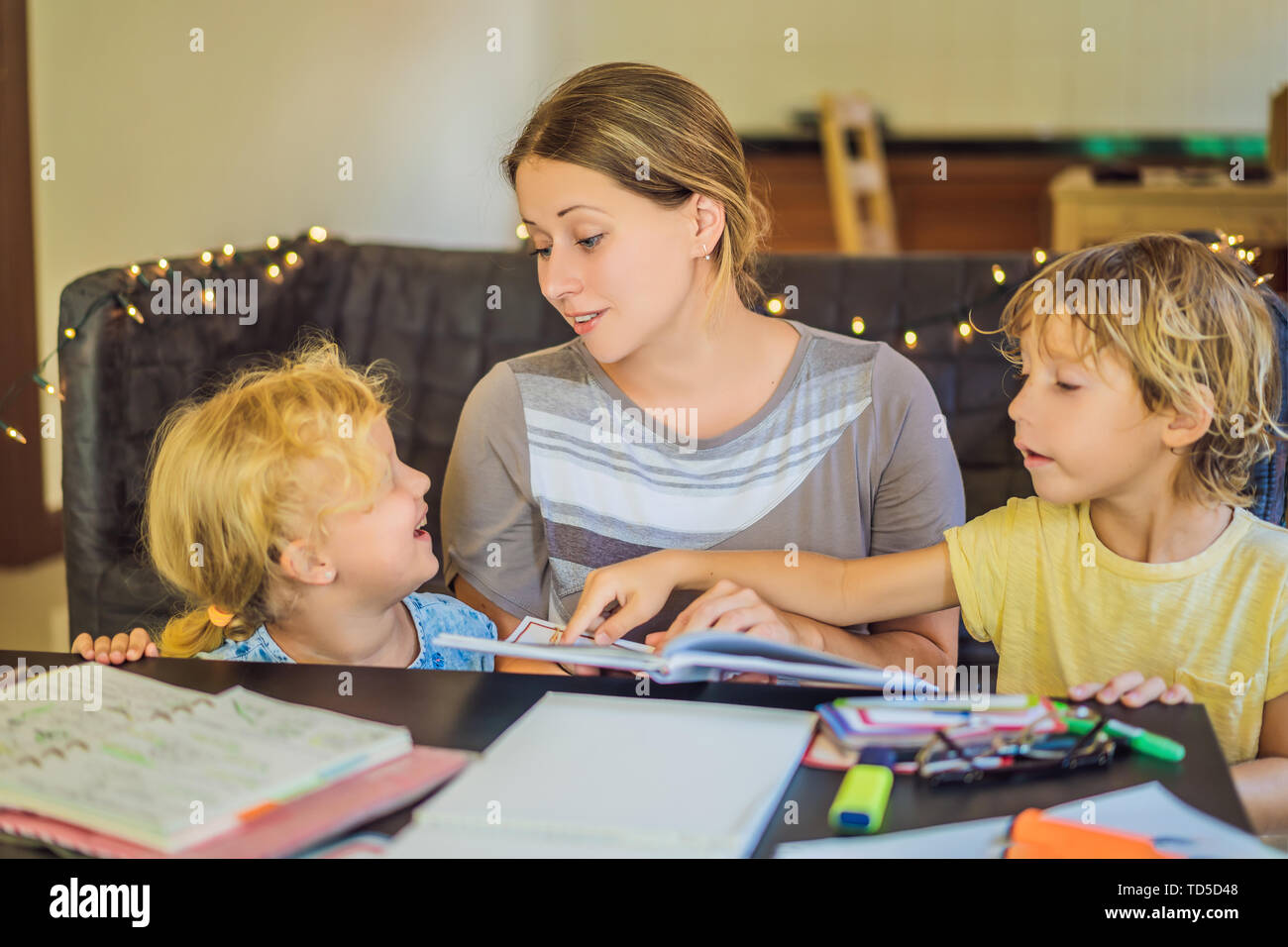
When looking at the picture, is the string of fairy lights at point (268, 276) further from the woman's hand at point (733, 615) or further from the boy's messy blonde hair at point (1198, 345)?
the woman's hand at point (733, 615)

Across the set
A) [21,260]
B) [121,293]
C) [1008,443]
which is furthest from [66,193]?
[1008,443]

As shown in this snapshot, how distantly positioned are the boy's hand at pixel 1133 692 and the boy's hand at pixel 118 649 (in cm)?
70

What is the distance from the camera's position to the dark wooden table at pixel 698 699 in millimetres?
677

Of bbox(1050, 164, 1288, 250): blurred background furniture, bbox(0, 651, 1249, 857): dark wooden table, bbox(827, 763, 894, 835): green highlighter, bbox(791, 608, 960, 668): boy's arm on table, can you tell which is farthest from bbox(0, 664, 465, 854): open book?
bbox(1050, 164, 1288, 250): blurred background furniture

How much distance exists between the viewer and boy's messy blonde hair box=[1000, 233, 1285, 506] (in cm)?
109

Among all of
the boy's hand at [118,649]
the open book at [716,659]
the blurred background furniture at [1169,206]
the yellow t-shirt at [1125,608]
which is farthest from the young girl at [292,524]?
the blurred background furniture at [1169,206]

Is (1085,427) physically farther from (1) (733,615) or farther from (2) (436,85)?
(2) (436,85)

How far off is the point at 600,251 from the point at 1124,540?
2.02 feet

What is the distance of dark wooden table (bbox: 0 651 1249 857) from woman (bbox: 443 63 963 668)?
52cm

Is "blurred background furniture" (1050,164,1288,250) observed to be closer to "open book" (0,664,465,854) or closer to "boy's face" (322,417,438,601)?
"boy's face" (322,417,438,601)

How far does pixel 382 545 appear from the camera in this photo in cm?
116

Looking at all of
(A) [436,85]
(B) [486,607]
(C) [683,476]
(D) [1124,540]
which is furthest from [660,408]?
(A) [436,85]
